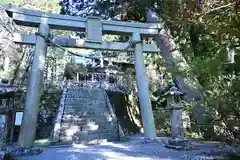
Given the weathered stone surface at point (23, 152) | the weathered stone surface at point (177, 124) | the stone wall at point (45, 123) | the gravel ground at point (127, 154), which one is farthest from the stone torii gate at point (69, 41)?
the stone wall at point (45, 123)

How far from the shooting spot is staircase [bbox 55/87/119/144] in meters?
8.97

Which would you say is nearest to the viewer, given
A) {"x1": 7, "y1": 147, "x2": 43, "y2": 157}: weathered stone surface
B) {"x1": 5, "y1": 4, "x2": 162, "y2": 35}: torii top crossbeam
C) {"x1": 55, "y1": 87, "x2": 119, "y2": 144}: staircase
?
{"x1": 7, "y1": 147, "x2": 43, "y2": 157}: weathered stone surface

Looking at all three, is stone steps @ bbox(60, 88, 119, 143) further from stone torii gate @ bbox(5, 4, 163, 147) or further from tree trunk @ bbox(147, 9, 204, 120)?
tree trunk @ bbox(147, 9, 204, 120)

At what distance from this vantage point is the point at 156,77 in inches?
691

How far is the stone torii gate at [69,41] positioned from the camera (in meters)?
7.21

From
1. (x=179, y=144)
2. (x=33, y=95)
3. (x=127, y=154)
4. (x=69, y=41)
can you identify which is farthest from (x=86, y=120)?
(x=179, y=144)

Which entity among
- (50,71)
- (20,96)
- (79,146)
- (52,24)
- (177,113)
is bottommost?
(79,146)

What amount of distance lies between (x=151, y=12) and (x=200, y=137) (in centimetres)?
560

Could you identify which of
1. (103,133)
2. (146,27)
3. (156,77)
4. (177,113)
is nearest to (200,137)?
(177,113)

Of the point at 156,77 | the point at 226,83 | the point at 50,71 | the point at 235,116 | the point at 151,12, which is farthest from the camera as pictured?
the point at 50,71

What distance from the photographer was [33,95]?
23.9 feet

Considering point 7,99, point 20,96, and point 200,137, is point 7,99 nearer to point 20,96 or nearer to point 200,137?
point 20,96

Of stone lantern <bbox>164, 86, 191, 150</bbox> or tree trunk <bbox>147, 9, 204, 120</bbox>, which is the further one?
tree trunk <bbox>147, 9, 204, 120</bbox>

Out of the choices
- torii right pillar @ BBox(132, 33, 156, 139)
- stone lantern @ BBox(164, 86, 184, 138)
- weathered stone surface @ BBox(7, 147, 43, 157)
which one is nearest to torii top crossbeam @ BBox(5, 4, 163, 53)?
torii right pillar @ BBox(132, 33, 156, 139)
